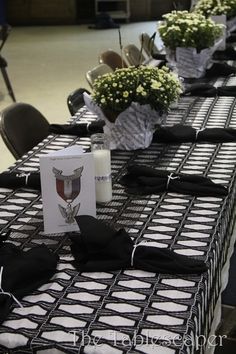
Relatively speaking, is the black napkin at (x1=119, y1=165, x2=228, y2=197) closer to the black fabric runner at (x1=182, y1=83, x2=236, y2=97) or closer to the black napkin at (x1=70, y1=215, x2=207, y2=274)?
the black napkin at (x1=70, y1=215, x2=207, y2=274)

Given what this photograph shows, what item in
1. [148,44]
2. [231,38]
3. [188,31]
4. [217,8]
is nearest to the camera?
[188,31]

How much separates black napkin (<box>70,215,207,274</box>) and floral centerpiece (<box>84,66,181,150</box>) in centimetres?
70

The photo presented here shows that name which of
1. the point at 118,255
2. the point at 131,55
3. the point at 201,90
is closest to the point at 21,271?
the point at 118,255

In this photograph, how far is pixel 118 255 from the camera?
→ 4.20ft

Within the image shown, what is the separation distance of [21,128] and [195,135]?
71cm

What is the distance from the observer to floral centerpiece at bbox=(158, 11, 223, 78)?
9.84ft

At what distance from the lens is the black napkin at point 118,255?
126 centimetres

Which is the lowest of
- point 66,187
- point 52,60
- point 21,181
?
point 52,60

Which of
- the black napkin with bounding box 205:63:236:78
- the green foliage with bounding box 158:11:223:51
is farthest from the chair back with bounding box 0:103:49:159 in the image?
the black napkin with bounding box 205:63:236:78

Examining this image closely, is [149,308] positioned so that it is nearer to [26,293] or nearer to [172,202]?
[26,293]

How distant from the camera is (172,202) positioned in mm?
1615

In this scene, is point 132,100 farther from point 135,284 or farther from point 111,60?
point 111,60

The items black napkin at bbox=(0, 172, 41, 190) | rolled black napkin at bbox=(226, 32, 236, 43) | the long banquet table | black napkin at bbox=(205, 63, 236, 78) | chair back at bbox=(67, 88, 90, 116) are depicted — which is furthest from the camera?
rolled black napkin at bbox=(226, 32, 236, 43)

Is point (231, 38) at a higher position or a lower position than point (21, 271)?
lower
